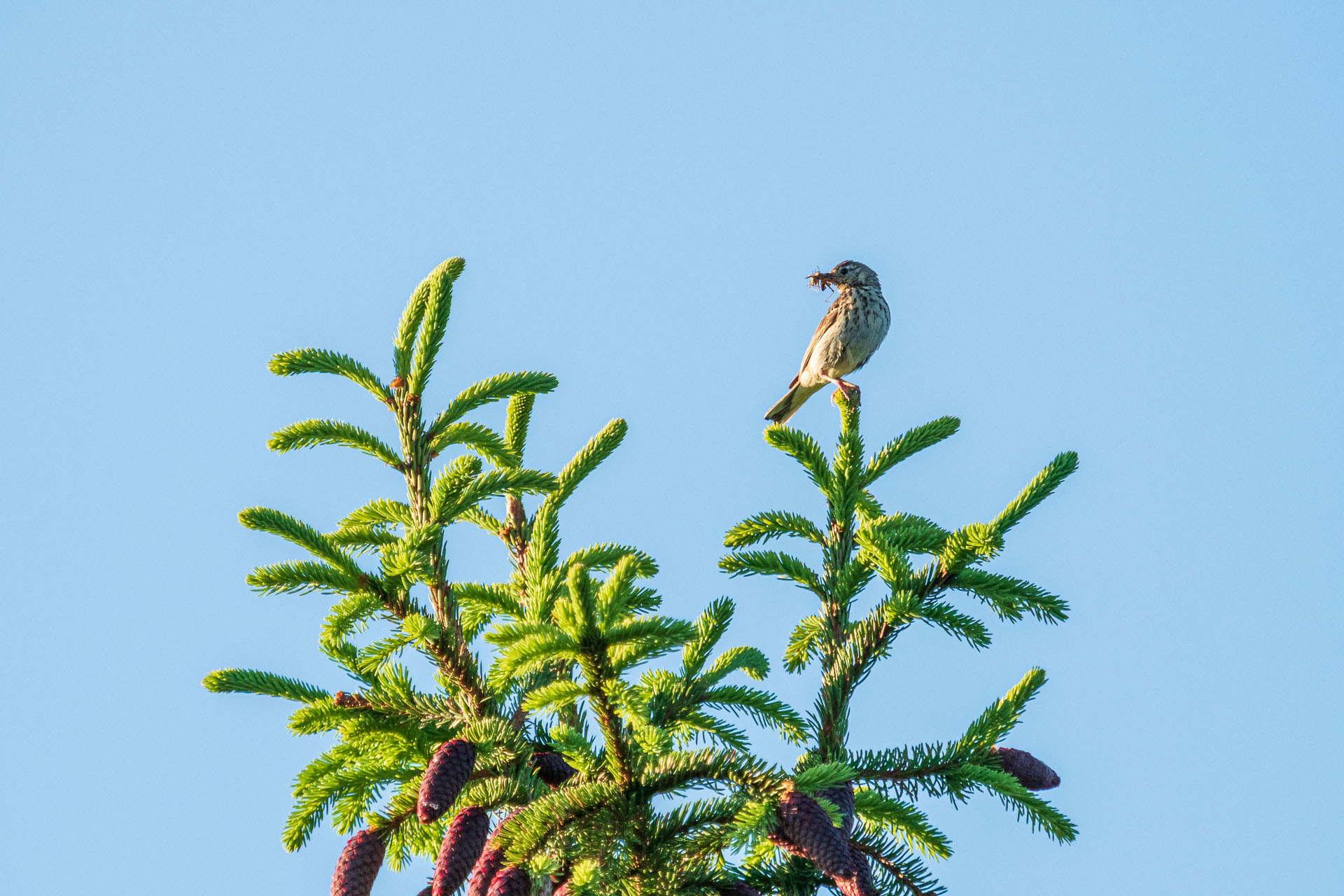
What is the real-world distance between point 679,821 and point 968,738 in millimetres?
1153

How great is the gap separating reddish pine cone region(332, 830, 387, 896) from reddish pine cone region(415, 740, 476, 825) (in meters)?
0.35

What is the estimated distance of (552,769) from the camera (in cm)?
352

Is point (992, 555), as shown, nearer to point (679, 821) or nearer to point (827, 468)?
point (827, 468)

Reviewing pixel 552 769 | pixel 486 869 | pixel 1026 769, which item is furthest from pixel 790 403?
pixel 486 869

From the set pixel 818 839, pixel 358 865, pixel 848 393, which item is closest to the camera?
pixel 818 839

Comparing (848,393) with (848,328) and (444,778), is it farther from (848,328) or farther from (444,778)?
(848,328)

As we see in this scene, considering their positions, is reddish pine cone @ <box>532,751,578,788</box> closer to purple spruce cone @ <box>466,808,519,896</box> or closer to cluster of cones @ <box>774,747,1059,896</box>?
purple spruce cone @ <box>466,808,519,896</box>

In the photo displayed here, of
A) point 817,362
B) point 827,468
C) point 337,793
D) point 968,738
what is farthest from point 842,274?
point 337,793

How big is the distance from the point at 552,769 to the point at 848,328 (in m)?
6.17

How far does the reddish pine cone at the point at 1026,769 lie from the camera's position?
12.3 ft

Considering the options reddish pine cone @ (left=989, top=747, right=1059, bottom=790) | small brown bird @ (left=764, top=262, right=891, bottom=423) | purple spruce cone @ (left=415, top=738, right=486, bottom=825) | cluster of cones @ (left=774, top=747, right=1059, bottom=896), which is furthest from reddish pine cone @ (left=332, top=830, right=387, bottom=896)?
small brown bird @ (left=764, top=262, right=891, bottom=423)

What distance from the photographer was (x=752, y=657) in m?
3.24

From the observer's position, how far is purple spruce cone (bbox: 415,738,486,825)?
9.46 ft

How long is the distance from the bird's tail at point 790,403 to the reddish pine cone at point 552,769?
22.1 ft
